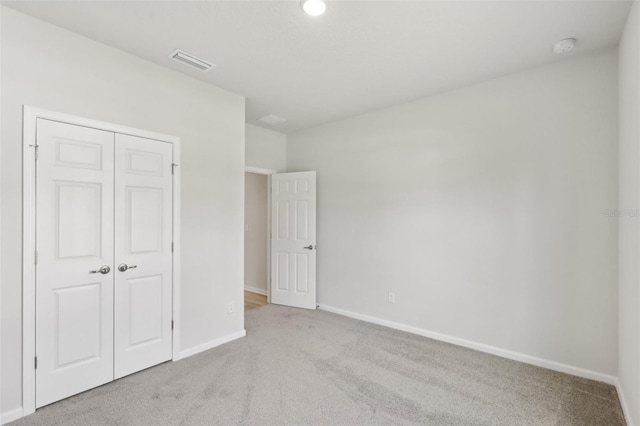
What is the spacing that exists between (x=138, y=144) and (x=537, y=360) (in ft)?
13.6

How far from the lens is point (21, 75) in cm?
212

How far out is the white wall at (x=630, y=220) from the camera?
5.99ft

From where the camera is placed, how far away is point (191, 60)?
2725mm

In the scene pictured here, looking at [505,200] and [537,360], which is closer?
[537,360]

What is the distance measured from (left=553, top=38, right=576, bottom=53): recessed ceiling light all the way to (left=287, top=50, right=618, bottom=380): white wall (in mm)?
268

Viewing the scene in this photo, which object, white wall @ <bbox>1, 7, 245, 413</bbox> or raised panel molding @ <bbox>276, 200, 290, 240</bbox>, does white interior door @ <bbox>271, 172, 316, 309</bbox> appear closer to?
raised panel molding @ <bbox>276, 200, 290, 240</bbox>

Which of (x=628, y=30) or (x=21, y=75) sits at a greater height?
(x=628, y=30)

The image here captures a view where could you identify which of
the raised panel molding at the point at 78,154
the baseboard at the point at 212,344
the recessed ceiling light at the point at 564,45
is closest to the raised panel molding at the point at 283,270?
the baseboard at the point at 212,344

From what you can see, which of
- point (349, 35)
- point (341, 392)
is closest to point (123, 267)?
point (341, 392)

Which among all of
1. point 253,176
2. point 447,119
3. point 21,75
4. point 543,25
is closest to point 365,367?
point 447,119

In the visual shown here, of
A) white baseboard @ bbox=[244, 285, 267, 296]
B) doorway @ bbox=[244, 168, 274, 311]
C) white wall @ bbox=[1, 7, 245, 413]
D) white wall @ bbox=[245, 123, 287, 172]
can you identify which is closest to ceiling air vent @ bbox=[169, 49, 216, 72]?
white wall @ bbox=[1, 7, 245, 413]

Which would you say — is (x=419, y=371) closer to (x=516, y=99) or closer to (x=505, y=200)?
(x=505, y=200)

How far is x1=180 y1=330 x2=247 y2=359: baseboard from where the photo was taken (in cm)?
300

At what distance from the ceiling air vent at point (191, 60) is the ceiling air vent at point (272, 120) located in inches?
53.8
